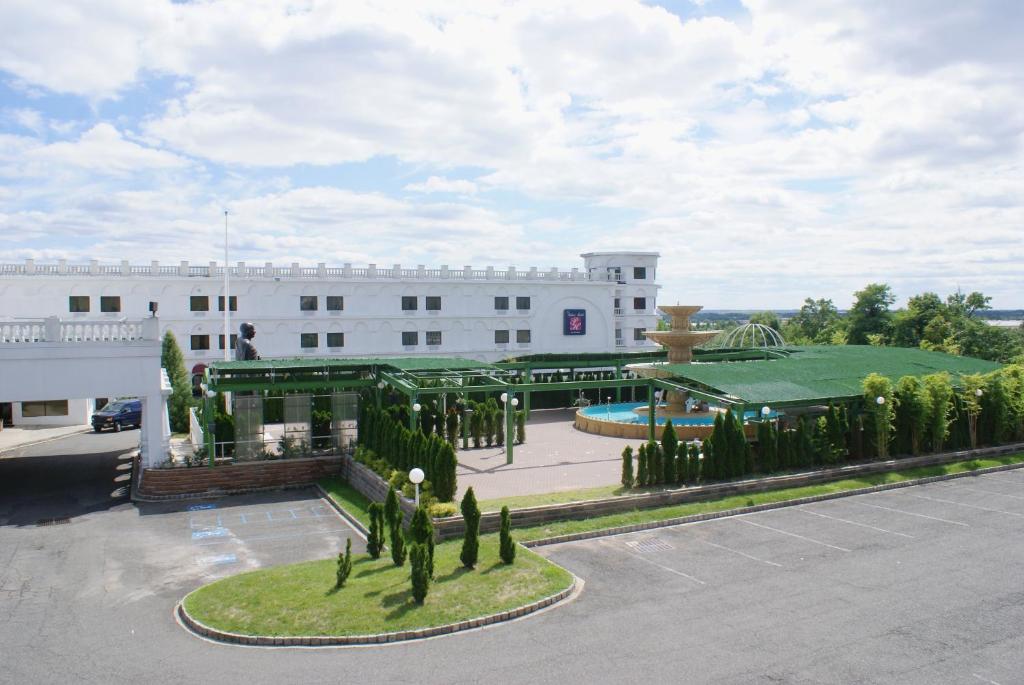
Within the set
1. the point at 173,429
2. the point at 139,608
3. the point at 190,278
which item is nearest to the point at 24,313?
the point at 190,278

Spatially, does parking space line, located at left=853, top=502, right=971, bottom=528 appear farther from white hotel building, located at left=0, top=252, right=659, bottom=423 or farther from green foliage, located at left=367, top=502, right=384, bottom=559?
white hotel building, located at left=0, top=252, right=659, bottom=423

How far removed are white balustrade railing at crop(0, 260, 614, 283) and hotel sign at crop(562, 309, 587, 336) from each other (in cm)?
283

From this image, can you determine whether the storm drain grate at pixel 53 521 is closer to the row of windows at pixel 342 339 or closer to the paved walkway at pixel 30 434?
the paved walkway at pixel 30 434

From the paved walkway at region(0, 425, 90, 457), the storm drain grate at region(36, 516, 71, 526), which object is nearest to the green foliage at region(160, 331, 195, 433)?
the paved walkway at region(0, 425, 90, 457)

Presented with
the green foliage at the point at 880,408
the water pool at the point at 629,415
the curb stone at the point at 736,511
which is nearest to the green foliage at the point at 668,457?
the curb stone at the point at 736,511

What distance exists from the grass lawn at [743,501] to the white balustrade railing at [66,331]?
605 inches

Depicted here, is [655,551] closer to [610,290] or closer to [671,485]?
[671,485]

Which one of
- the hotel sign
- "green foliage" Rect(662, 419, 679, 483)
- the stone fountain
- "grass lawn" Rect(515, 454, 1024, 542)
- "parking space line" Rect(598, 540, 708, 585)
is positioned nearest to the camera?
"parking space line" Rect(598, 540, 708, 585)

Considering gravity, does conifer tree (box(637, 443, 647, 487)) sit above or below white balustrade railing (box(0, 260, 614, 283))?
below

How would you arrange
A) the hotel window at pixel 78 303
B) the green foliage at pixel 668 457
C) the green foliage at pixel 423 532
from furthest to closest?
1. the hotel window at pixel 78 303
2. the green foliage at pixel 668 457
3. the green foliage at pixel 423 532

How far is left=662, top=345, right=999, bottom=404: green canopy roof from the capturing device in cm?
2605

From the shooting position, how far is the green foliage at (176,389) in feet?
128

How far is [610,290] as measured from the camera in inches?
2628

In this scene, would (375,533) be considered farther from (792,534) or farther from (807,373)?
(807,373)
